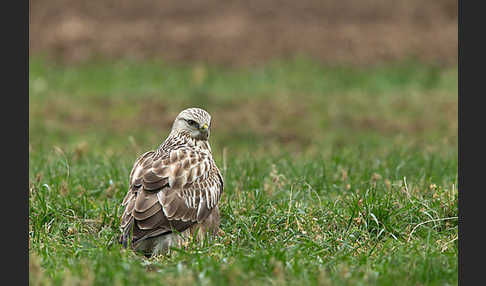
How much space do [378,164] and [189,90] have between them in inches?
321

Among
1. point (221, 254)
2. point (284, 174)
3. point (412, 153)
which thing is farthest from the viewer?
point (412, 153)

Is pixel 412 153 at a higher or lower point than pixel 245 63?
lower

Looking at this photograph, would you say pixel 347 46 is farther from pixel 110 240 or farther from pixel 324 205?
pixel 110 240

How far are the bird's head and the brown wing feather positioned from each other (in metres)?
0.36

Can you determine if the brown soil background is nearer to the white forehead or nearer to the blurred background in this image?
the blurred background

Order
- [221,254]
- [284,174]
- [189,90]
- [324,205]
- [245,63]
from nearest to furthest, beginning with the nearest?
[221,254] → [324,205] → [284,174] → [189,90] → [245,63]

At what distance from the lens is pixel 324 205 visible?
7.41m

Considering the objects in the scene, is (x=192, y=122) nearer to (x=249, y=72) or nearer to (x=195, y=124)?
(x=195, y=124)

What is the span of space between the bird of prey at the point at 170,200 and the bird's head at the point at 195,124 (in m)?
0.06

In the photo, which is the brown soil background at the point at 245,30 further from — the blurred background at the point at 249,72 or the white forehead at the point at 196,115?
the white forehead at the point at 196,115

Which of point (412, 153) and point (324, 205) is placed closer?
point (324, 205)

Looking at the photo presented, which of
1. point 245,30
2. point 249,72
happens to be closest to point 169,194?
point 249,72

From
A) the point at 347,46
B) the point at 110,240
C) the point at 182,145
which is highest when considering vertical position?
the point at 347,46

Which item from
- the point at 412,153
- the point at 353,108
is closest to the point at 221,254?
the point at 412,153
